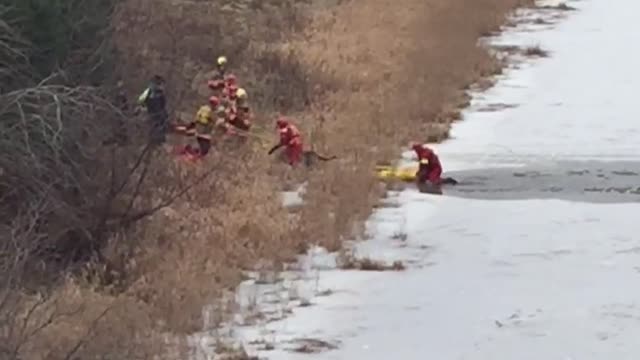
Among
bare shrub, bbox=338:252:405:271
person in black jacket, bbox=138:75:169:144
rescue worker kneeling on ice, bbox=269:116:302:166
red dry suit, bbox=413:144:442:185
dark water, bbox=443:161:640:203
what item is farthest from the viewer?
rescue worker kneeling on ice, bbox=269:116:302:166

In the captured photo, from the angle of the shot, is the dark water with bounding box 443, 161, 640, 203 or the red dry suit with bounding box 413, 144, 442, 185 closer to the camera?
the dark water with bounding box 443, 161, 640, 203

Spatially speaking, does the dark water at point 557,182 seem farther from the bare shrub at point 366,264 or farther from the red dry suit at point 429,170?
the bare shrub at point 366,264

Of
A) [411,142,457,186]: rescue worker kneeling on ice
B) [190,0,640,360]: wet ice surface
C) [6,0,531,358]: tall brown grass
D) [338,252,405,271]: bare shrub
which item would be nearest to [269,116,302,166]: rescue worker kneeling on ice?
[6,0,531,358]: tall brown grass

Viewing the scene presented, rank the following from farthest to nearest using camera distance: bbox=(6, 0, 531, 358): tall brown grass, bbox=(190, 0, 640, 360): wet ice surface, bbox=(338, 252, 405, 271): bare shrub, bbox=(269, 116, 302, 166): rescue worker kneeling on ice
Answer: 1. bbox=(269, 116, 302, 166): rescue worker kneeling on ice
2. bbox=(338, 252, 405, 271): bare shrub
3. bbox=(6, 0, 531, 358): tall brown grass
4. bbox=(190, 0, 640, 360): wet ice surface

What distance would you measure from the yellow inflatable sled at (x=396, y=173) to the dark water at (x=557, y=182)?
0.30m

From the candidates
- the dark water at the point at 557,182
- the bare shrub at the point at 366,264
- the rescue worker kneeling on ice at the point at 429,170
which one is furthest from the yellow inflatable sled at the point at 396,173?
the bare shrub at the point at 366,264

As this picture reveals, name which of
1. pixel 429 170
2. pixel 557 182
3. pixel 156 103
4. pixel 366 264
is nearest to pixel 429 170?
pixel 429 170

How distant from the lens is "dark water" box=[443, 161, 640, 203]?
12570 millimetres

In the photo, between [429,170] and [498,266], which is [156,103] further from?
[498,266]

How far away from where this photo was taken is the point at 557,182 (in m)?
13.1

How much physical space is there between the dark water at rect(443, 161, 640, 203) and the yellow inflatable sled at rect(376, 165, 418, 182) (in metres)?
0.30

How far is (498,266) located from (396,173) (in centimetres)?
282

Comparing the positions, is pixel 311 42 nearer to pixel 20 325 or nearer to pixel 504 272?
pixel 504 272

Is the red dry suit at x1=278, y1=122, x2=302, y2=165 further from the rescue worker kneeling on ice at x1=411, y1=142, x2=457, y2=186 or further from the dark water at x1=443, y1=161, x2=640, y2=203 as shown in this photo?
the dark water at x1=443, y1=161, x2=640, y2=203
